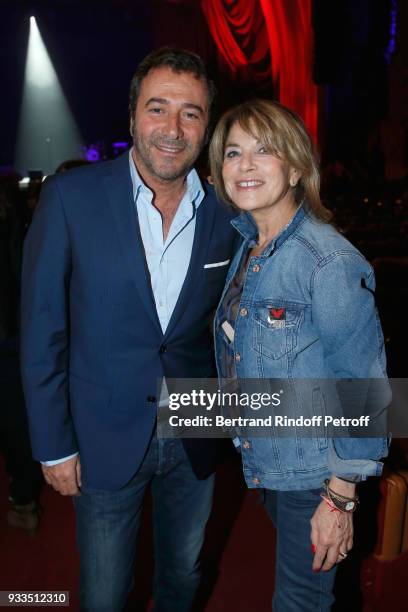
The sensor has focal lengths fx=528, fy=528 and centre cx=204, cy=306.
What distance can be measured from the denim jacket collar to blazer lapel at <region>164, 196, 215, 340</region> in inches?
3.7

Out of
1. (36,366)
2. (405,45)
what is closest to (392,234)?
(36,366)

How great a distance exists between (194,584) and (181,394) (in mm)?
684

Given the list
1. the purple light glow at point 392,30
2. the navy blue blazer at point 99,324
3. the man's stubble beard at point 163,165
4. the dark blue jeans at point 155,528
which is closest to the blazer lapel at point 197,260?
the navy blue blazer at point 99,324

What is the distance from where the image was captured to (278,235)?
128cm

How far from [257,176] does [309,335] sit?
0.42 meters

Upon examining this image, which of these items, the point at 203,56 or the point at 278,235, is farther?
the point at 203,56

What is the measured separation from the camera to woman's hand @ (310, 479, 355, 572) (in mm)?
1215

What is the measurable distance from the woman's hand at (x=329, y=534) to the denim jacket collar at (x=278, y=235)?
57 centimetres

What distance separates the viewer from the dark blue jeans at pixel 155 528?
1.46m

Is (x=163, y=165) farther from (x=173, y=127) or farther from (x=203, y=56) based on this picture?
(x=203, y=56)

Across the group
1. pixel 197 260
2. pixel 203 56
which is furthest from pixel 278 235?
pixel 203 56

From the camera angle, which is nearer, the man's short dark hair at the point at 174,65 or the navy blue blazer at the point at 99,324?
the navy blue blazer at the point at 99,324

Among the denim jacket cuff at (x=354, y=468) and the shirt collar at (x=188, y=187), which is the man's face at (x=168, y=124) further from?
the denim jacket cuff at (x=354, y=468)

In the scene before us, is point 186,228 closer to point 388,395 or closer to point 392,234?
point 388,395
